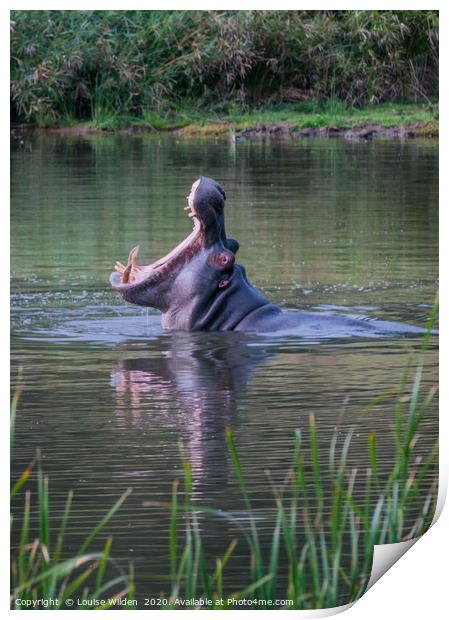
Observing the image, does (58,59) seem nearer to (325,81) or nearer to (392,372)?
(325,81)

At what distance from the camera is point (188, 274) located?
745 centimetres

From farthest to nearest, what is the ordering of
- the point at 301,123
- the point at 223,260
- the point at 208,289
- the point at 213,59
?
the point at 301,123 < the point at 213,59 < the point at 208,289 < the point at 223,260

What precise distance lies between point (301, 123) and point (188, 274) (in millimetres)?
13076

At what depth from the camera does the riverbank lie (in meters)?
19.8

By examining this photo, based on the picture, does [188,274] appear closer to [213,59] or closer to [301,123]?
[213,59]

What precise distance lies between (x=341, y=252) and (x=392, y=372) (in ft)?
13.1

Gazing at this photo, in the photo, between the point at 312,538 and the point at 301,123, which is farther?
the point at 301,123

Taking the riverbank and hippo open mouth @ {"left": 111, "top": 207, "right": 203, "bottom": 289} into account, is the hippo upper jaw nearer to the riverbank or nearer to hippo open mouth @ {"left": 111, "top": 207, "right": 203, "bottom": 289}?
hippo open mouth @ {"left": 111, "top": 207, "right": 203, "bottom": 289}

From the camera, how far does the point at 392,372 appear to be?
23.0 ft

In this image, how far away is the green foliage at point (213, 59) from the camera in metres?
15.8

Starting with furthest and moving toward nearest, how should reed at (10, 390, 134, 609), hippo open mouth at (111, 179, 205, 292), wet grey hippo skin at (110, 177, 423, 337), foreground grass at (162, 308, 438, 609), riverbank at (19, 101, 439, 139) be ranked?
riverbank at (19, 101, 439, 139) < hippo open mouth at (111, 179, 205, 292) < wet grey hippo skin at (110, 177, 423, 337) < foreground grass at (162, 308, 438, 609) < reed at (10, 390, 134, 609)

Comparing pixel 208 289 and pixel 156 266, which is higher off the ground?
pixel 156 266

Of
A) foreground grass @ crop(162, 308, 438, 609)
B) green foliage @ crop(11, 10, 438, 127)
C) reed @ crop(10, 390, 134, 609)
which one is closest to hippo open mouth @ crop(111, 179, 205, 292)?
foreground grass @ crop(162, 308, 438, 609)

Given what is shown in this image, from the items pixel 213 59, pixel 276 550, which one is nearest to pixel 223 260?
pixel 276 550
